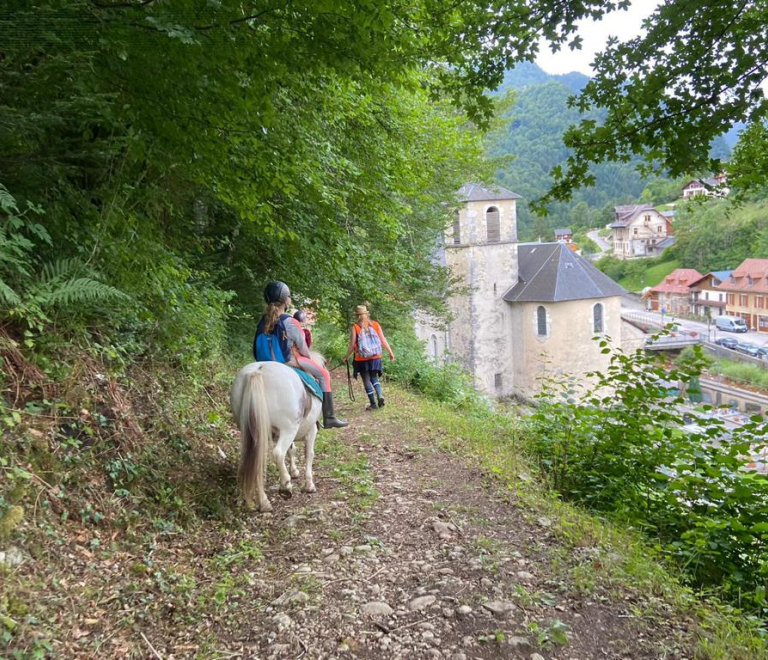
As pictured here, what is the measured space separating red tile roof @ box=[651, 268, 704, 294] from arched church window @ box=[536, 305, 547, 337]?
9.00m

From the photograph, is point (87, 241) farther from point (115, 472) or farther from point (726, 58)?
point (726, 58)

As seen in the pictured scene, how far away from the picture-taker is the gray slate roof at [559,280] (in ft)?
115

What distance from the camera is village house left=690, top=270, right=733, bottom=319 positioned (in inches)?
1181

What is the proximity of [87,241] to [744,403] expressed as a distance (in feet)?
94.5

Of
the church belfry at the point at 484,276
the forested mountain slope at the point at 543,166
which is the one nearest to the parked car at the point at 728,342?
the church belfry at the point at 484,276

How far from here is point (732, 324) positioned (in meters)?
27.9

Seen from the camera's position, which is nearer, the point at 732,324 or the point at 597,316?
the point at 732,324

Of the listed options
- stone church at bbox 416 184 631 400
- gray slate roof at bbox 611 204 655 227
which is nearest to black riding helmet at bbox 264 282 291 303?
stone church at bbox 416 184 631 400

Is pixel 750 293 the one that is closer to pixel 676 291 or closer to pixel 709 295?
pixel 709 295

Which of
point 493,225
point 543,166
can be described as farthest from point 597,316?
point 543,166

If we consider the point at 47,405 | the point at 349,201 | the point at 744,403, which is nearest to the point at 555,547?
the point at 47,405

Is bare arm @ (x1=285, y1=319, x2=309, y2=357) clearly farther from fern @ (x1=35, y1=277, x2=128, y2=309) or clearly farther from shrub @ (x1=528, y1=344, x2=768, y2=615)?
shrub @ (x1=528, y1=344, x2=768, y2=615)

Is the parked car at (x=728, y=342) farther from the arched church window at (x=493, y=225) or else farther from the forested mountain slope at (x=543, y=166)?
the forested mountain slope at (x=543, y=166)

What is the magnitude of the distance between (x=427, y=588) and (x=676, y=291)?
1478 inches
